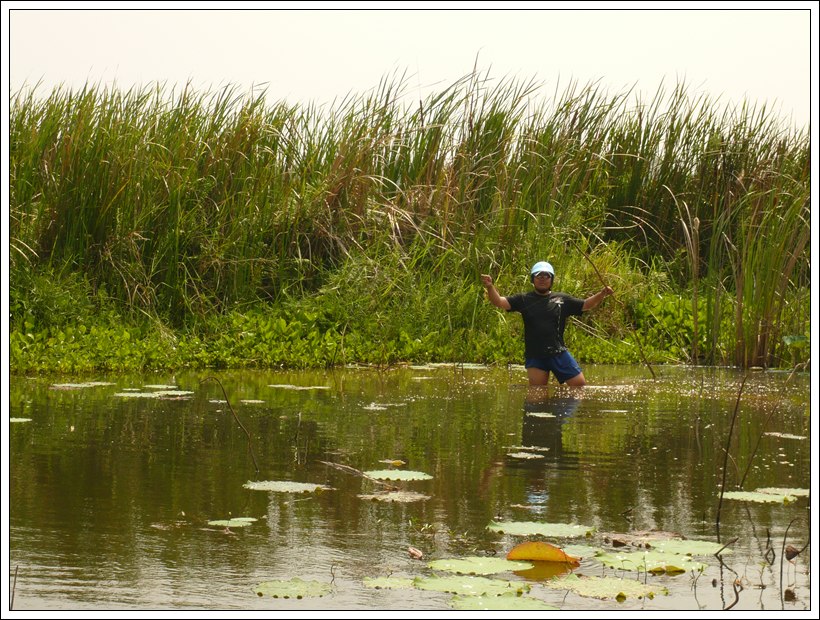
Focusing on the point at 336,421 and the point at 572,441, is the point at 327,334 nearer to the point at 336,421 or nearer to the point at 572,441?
the point at 336,421

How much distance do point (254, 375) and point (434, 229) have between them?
3.78 meters

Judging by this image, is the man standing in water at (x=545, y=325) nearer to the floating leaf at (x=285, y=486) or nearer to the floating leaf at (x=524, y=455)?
the floating leaf at (x=524, y=455)

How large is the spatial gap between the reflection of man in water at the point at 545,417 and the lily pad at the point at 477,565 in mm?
2615

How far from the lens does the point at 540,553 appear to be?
4824mm

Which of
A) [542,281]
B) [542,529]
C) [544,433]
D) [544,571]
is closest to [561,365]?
[542,281]

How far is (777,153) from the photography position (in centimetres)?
1725

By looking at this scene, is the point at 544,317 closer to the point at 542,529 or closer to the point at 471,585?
the point at 542,529

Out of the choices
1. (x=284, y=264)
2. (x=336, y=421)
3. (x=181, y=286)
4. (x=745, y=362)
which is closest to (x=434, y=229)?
(x=284, y=264)

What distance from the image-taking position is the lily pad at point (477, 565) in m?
4.61

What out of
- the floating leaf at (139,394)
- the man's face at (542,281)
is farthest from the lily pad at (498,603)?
the man's face at (542,281)

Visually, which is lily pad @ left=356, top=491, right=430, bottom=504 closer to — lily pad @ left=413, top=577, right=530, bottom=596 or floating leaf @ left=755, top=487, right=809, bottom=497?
lily pad @ left=413, top=577, right=530, bottom=596

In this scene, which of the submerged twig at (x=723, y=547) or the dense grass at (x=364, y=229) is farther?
the dense grass at (x=364, y=229)

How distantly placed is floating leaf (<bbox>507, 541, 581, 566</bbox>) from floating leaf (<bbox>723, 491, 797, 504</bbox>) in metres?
1.60

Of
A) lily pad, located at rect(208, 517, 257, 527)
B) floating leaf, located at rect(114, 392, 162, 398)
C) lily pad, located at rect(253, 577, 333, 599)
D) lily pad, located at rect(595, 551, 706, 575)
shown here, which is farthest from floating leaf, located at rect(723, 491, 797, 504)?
floating leaf, located at rect(114, 392, 162, 398)
